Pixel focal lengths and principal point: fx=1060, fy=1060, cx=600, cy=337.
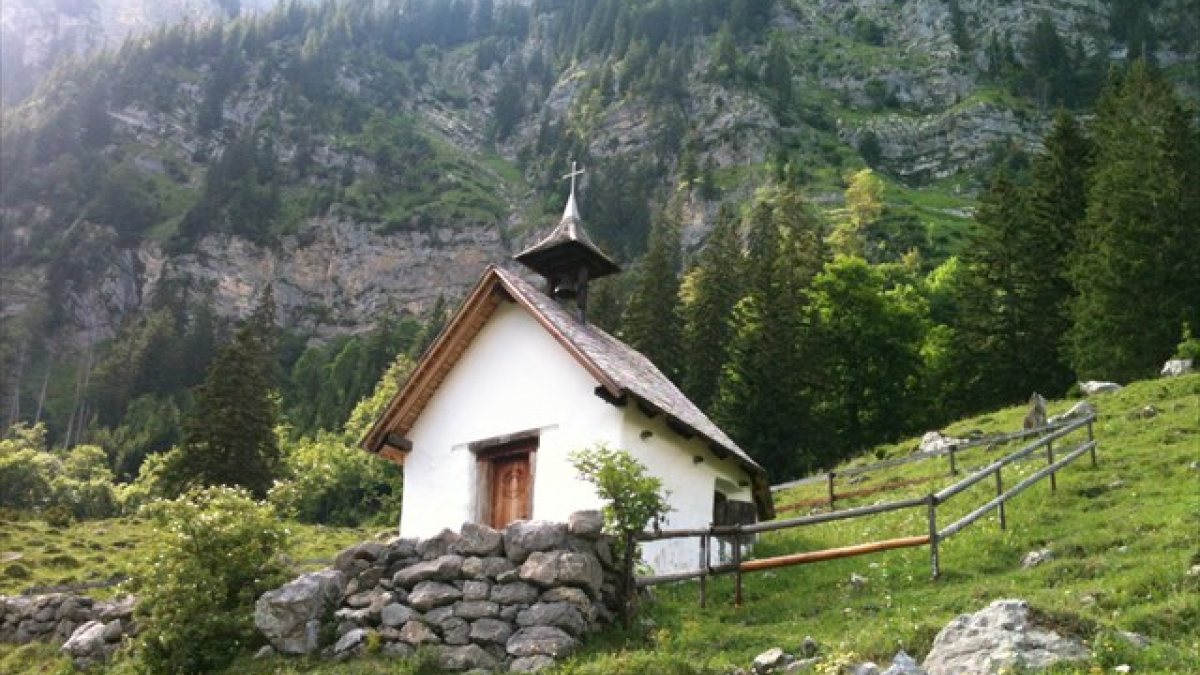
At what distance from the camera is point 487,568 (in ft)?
53.9

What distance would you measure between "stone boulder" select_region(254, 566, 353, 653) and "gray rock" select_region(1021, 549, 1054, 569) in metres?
11.4

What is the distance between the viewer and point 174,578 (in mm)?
17234

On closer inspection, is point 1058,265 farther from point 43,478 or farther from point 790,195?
point 43,478

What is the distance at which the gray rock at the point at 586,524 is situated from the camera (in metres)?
16.6

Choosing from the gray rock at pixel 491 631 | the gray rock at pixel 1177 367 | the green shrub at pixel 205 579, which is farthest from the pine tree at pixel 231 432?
the gray rock at pixel 1177 367

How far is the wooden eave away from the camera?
2452 cm

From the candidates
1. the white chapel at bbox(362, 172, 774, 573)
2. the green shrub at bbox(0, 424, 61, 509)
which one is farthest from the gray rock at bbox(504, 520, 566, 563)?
the green shrub at bbox(0, 424, 61, 509)

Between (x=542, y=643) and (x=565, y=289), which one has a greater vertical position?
(x=565, y=289)

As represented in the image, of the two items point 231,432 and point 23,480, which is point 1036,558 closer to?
point 231,432

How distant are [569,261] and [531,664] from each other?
15457 mm

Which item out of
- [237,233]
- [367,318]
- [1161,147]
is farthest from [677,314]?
[237,233]

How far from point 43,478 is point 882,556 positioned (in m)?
64.8

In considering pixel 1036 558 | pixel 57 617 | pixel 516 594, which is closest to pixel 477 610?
pixel 516 594

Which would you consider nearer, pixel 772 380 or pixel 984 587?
pixel 984 587
